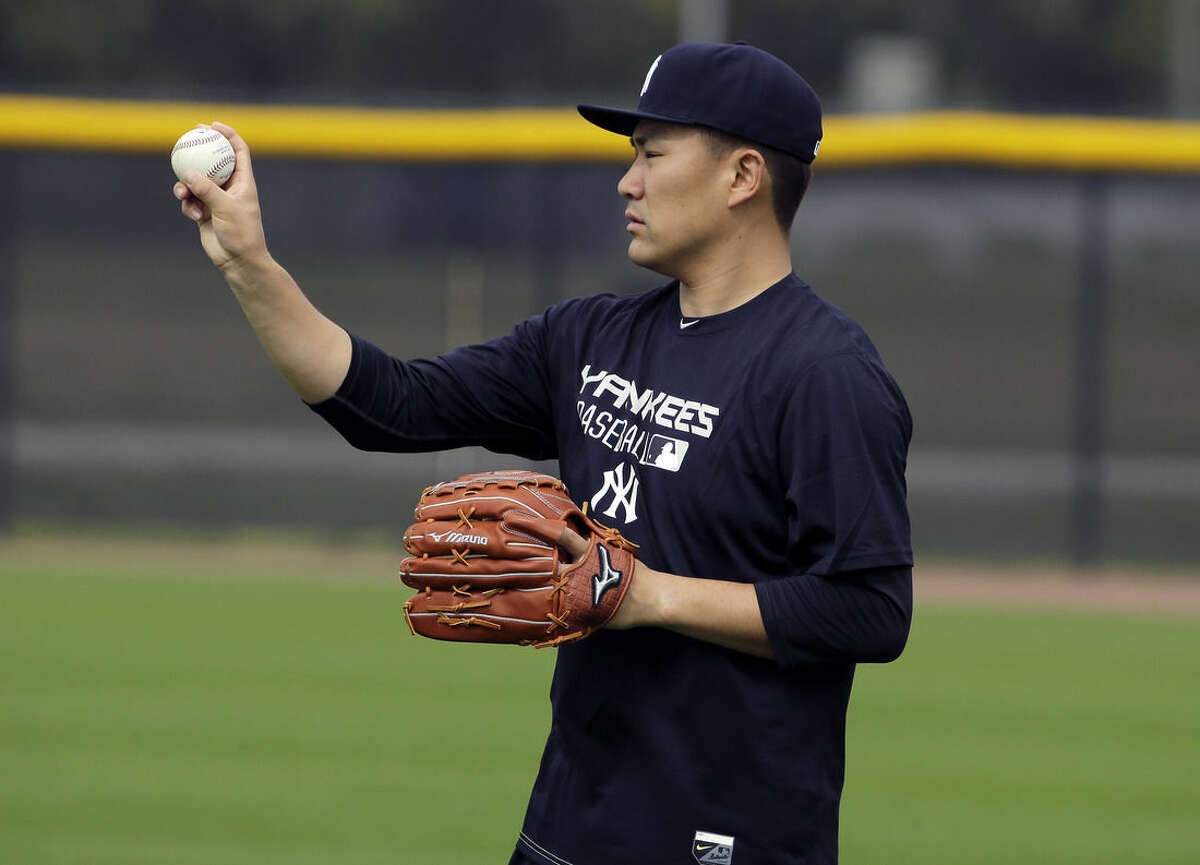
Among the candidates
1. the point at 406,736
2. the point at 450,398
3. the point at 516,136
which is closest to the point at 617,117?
the point at 450,398

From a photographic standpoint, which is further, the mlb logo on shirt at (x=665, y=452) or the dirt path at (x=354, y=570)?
the dirt path at (x=354, y=570)

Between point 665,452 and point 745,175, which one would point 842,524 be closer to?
point 665,452

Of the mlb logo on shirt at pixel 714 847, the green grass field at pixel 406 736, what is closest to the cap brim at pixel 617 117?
the mlb logo on shirt at pixel 714 847

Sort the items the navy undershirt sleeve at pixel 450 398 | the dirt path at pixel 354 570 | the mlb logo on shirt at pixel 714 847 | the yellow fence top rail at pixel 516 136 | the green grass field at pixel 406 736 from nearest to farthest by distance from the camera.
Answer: the mlb logo on shirt at pixel 714 847 < the navy undershirt sleeve at pixel 450 398 < the green grass field at pixel 406 736 < the dirt path at pixel 354 570 < the yellow fence top rail at pixel 516 136

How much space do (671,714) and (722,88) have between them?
972 mm

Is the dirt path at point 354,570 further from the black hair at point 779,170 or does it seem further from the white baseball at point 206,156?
the white baseball at point 206,156

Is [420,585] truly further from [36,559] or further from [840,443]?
[36,559]

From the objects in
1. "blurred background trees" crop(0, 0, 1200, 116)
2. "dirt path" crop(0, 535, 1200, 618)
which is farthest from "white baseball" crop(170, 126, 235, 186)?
"blurred background trees" crop(0, 0, 1200, 116)

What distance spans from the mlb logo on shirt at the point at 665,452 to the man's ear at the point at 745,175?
39 centimetres

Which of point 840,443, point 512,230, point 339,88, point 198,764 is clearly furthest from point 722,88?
point 339,88

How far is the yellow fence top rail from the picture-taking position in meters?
11.2

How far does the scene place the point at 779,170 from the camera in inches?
106

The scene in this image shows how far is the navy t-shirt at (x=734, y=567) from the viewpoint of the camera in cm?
246

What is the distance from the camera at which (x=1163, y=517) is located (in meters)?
11.1
